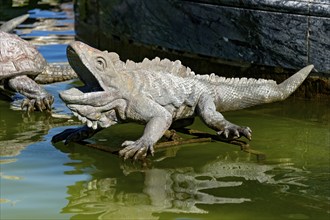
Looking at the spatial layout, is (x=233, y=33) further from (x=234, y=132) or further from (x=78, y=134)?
(x=78, y=134)

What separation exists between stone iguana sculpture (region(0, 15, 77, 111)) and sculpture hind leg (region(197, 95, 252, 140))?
251 centimetres

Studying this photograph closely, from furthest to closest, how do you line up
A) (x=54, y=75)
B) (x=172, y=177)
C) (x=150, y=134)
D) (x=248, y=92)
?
(x=54, y=75)
(x=248, y=92)
(x=150, y=134)
(x=172, y=177)

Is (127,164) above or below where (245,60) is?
below

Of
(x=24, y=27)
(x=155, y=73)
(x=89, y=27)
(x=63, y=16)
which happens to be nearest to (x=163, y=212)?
(x=155, y=73)

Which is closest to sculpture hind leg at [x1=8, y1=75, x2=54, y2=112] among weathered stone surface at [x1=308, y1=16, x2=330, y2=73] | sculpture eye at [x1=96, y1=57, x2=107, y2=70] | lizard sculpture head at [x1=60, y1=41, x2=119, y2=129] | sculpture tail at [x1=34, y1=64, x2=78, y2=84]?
sculpture tail at [x1=34, y1=64, x2=78, y2=84]

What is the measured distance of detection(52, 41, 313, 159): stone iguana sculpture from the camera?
7754 mm

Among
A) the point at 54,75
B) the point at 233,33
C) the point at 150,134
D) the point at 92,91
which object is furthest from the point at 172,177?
the point at 54,75

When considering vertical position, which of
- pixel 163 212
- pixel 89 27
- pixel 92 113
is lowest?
pixel 163 212

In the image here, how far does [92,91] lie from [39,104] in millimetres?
2314

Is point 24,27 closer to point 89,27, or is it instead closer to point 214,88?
point 89,27

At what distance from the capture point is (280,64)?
10188mm

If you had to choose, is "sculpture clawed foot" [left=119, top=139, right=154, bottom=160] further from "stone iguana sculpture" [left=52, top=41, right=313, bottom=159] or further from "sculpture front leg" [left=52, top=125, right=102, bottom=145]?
"sculpture front leg" [left=52, top=125, right=102, bottom=145]

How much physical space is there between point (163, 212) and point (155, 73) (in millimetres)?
2005

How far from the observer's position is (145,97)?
8000 mm
